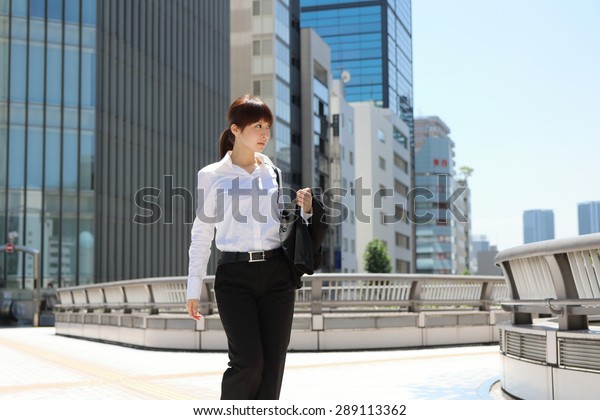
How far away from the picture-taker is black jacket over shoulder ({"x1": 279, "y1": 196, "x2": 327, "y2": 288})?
4109mm

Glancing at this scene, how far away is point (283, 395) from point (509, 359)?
2107mm

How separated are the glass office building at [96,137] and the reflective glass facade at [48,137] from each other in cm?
5

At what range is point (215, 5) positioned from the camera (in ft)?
192

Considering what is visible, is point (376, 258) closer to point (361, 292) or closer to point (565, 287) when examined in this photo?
point (361, 292)

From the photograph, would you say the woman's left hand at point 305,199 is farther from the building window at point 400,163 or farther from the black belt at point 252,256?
the building window at point 400,163

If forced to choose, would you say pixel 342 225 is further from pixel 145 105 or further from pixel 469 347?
pixel 469 347

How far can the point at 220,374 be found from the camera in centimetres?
1023

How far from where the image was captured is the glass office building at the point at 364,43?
14700 cm

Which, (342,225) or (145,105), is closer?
(145,105)

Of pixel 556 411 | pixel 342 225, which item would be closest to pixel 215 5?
pixel 342 225

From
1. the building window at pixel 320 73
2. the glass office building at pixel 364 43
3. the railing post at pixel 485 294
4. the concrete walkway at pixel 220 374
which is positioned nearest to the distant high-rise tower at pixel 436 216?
the glass office building at pixel 364 43

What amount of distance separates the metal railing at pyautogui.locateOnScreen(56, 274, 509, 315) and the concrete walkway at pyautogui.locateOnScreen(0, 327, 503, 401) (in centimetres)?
99

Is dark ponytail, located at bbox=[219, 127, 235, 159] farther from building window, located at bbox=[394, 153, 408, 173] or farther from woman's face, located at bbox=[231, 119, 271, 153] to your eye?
building window, located at bbox=[394, 153, 408, 173]

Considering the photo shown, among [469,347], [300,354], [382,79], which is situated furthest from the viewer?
[382,79]
